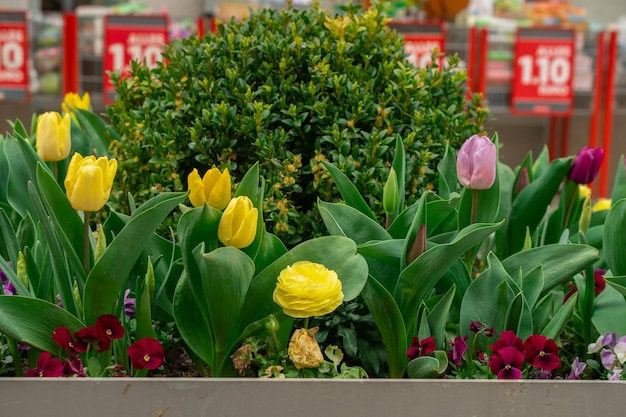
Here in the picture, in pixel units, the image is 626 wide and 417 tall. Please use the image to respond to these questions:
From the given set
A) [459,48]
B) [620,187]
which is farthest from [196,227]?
[459,48]

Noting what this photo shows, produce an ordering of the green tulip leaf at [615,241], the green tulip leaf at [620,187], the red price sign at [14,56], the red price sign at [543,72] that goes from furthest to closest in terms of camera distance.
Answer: the red price sign at [543,72], the red price sign at [14,56], the green tulip leaf at [620,187], the green tulip leaf at [615,241]

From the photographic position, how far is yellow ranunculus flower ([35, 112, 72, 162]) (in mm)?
1128

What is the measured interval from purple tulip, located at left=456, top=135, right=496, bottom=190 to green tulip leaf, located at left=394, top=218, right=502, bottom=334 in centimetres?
10

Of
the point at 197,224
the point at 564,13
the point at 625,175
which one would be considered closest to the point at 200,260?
the point at 197,224

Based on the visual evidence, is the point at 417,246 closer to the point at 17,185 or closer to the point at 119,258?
the point at 119,258

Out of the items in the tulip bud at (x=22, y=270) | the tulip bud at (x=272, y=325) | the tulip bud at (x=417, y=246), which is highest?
the tulip bud at (x=417, y=246)

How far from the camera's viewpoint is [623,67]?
4.43 m

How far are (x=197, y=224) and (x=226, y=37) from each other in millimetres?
456

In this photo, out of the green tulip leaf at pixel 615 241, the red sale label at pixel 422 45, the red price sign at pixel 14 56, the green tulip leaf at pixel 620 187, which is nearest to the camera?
the green tulip leaf at pixel 615 241

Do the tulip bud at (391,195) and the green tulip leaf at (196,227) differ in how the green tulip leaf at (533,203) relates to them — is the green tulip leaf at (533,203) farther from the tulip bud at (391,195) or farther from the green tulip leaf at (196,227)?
the green tulip leaf at (196,227)

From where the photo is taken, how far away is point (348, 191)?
A: 109cm

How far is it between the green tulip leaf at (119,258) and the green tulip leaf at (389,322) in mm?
230

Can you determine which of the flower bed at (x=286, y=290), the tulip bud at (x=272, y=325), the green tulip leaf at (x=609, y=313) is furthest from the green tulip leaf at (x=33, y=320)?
the green tulip leaf at (x=609, y=313)

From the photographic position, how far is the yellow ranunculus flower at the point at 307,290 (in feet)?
2.92
